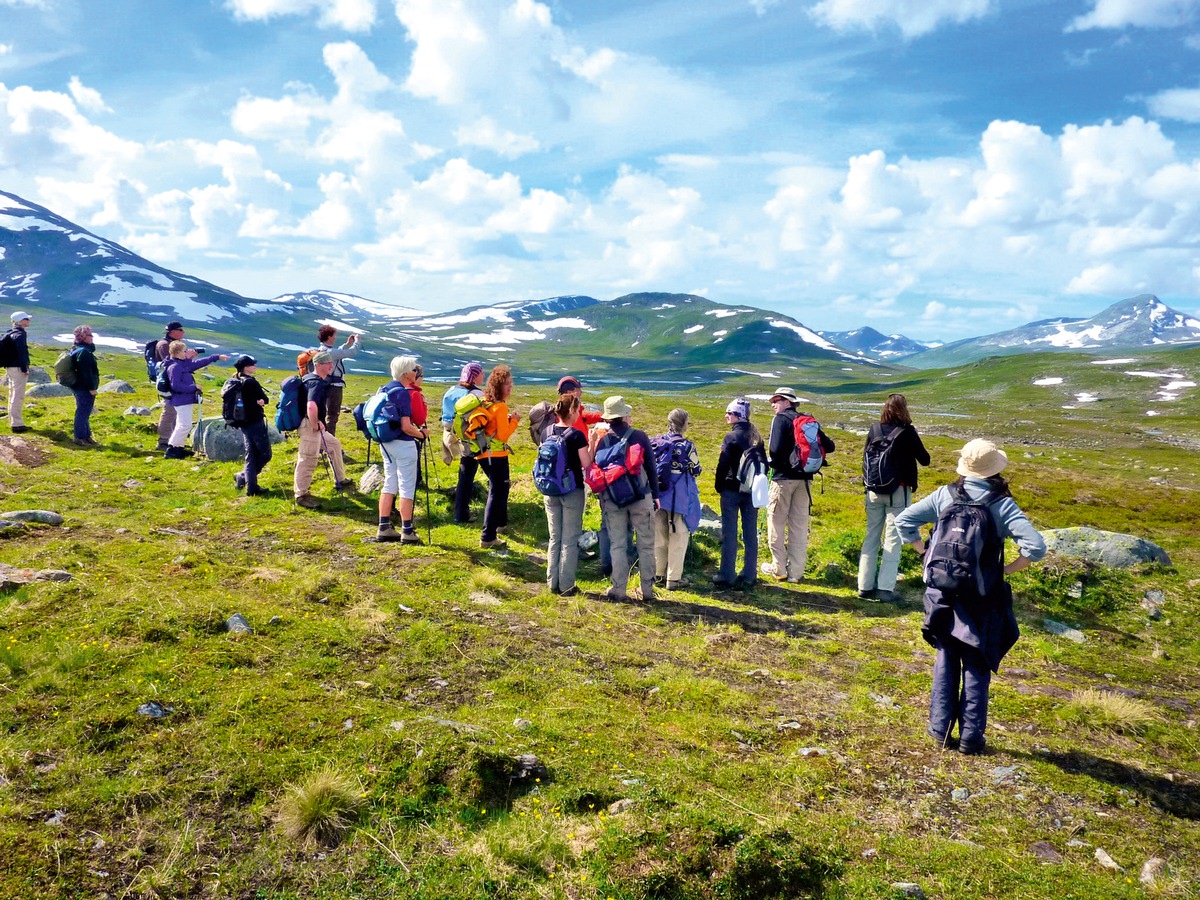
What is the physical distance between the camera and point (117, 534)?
10.6 meters

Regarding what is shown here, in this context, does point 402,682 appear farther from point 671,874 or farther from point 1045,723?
point 1045,723

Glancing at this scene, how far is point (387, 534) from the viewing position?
12.9 meters

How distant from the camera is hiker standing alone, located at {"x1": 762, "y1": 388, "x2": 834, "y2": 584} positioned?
41.4 feet

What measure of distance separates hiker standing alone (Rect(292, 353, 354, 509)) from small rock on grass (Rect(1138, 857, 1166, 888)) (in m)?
14.3

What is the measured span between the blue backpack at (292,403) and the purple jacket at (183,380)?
4.20 meters

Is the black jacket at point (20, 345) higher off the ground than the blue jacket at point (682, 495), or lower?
higher

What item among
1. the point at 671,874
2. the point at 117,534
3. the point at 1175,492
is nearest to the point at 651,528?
the point at 671,874

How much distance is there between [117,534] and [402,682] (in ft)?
22.5

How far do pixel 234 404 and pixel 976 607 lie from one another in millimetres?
14805

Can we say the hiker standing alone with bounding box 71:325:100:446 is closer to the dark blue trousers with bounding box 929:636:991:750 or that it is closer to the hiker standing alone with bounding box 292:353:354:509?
the hiker standing alone with bounding box 292:353:354:509

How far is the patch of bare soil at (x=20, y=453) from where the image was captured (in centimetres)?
1620

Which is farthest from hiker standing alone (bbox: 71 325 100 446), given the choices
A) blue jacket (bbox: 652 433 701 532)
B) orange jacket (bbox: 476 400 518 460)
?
blue jacket (bbox: 652 433 701 532)

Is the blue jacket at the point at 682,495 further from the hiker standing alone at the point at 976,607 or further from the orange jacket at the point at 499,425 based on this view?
the hiker standing alone at the point at 976,607

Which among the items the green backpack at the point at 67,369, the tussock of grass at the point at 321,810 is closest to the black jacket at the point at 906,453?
the tussock of grass at the point at 321,810
